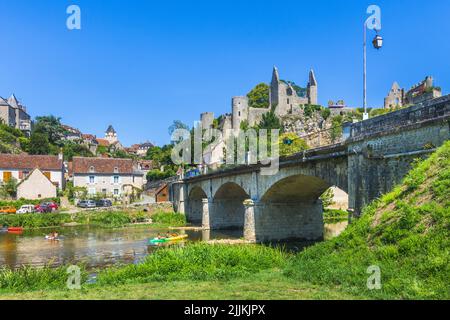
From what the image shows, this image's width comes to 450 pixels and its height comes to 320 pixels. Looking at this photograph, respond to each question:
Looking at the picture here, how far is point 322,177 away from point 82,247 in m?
18.9

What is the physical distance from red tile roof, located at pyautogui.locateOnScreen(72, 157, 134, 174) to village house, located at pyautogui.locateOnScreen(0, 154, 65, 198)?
10.8ft

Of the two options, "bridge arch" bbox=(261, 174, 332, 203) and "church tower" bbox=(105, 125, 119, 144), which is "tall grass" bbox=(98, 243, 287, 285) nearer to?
"bridge arch" bbox=(261, 174, 332, 203)

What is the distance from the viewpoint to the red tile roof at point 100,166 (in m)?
70.1

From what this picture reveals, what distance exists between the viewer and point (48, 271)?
1491 centimetres

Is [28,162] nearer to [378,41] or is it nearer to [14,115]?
[14,115]

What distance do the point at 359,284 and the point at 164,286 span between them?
5054mm

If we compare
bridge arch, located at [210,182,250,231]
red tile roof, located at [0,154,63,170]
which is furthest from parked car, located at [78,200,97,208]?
bridge arch, located at [210,182,250,231]

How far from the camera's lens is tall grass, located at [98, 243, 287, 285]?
1324 centimetres

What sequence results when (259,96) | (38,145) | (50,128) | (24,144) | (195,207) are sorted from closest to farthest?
1. (195,207)
2. (38,145)
3. (24,144)
4. (50,128)
5. (259,96)

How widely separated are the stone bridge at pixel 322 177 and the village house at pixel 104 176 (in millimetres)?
30198

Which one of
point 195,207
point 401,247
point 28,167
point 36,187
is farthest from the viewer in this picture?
point 28,167

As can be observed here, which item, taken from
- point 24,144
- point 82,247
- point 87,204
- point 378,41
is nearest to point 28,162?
point 87,204

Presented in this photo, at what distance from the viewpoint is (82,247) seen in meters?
31.2
